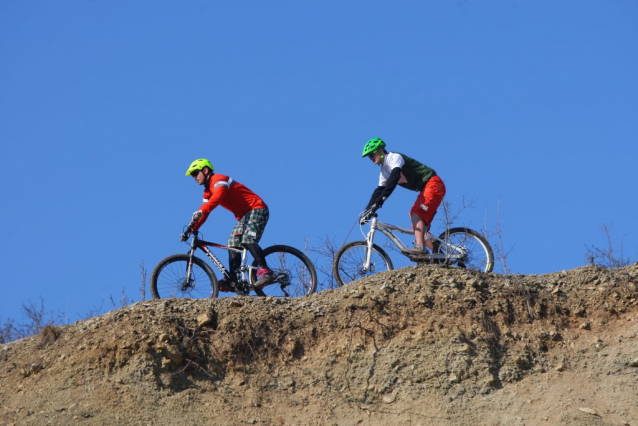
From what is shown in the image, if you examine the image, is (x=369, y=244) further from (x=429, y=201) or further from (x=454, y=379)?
(x=454, y=379)

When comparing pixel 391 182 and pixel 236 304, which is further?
pixel 391 182

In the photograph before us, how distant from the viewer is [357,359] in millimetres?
12328

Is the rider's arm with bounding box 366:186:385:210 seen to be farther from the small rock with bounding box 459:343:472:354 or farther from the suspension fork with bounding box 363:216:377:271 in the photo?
the small rock with bounding box 459:343:472:354

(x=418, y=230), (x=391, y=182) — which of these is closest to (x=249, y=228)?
(x=391, y=182)

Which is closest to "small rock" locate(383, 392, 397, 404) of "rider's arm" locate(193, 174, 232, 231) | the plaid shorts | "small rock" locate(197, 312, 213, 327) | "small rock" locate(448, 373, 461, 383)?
"small rock" locate(448, 373, 461, 383)

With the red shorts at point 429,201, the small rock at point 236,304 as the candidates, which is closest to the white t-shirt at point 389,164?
the red shorts at point 429,201

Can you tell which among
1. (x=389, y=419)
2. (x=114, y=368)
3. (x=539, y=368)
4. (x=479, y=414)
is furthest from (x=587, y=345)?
(x=114, y=368)

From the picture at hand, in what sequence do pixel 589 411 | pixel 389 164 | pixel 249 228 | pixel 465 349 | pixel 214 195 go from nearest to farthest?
1. pixel 589 411
2. pixel 465 349
3. pixel 214 195
4. pixel 249 228
5. pixel 389 164

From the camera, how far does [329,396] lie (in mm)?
11953

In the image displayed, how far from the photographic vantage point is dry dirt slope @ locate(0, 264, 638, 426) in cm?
1167

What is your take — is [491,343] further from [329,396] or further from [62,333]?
[62,333]

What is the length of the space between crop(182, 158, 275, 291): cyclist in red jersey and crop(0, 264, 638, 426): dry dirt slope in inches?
45.6

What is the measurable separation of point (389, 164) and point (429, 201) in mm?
743

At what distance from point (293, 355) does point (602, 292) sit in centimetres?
397
